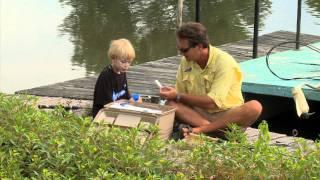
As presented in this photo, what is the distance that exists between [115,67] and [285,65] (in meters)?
2.73

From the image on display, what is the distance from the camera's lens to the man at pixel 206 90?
175 inches

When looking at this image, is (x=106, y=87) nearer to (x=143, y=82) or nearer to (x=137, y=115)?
(x=137, y=115)

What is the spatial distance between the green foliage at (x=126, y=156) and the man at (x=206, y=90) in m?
1.59

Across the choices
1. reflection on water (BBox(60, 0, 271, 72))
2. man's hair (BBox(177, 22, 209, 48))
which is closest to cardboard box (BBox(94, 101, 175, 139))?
man's hair (BBox(177, 22, 209, 48))

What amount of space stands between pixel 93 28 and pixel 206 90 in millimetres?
8459

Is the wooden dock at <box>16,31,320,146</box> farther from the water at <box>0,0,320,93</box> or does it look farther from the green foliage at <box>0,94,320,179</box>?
the green foliage at <box>0,94,320,179</box>

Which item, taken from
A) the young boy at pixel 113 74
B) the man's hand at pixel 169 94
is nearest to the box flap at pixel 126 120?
the young boy at pixel 113 74

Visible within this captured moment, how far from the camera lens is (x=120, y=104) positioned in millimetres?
4254

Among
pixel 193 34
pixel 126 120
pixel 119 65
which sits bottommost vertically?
pixel 126 120

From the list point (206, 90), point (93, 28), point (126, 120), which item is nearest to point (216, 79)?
point (206, 90)

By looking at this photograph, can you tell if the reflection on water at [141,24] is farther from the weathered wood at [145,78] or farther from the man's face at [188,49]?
the man's face at [188,49]

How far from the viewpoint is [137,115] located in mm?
4094

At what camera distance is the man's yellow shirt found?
4461 mm

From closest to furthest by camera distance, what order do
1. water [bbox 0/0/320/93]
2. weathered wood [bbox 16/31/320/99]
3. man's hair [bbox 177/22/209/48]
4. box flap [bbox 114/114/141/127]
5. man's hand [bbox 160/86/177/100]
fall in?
box flap [bbox 114/114/141/127]
man's hair [bbox 177/22/209/48]
man's hand [bbox 160/86/177/100]
weathered wood [bbox 16/31/320/99]
water [bbox 0/0/320/93]
